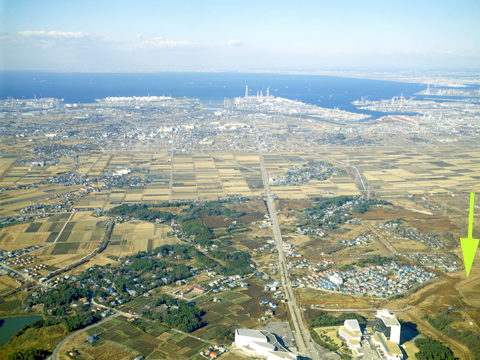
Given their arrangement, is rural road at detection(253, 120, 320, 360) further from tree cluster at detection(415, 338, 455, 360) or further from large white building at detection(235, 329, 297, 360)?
tree cluster at detection(415, 338, 455, 360)

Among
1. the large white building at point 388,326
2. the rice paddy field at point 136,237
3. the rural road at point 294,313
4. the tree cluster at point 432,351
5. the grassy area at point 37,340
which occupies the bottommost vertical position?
the grassy area at point 37,340

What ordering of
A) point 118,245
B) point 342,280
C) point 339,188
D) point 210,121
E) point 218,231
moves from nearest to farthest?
point 342,280 < point 118,245 < point 218,231 < point 339,188 < point 210,121

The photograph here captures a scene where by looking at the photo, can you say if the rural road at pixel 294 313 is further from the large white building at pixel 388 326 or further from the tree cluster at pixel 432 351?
the tree cluster at pixel 432 351

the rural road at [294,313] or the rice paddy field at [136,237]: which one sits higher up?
the rice paddy field at [136,237]

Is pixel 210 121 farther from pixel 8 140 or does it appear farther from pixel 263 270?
pixel 263 270

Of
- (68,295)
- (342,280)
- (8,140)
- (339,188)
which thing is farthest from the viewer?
(8,140)

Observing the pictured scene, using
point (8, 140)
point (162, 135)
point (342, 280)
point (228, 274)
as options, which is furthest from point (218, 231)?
point (8, 140)

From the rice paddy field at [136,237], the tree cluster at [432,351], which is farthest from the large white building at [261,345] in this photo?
the rice paddy field at [136,237]
